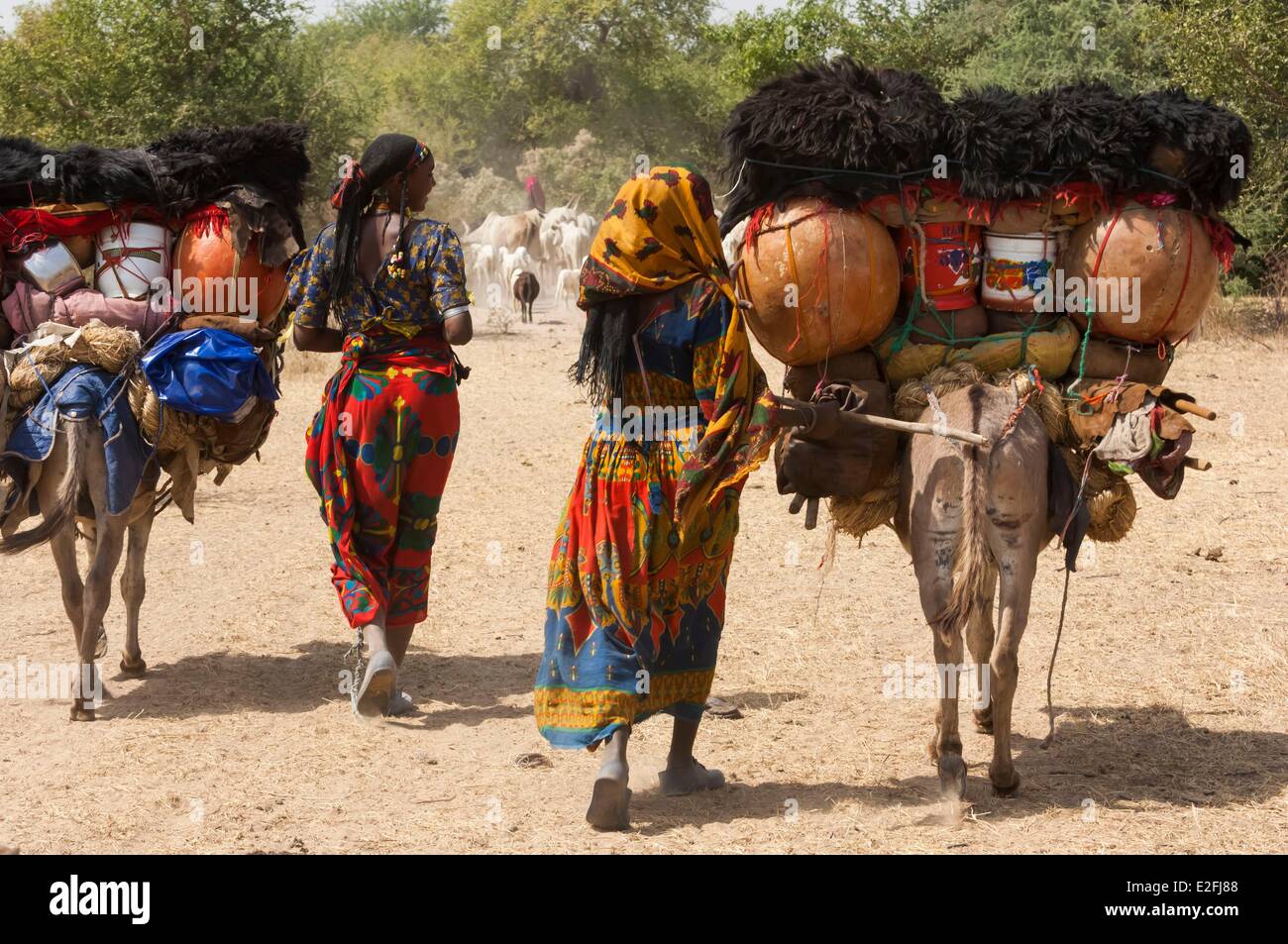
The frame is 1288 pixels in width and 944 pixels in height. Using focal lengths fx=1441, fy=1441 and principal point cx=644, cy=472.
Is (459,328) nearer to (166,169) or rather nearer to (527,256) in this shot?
(166,169)

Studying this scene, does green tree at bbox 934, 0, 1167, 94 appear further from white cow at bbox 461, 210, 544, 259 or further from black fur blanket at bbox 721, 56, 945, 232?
black fur blanket at bbox 721, 56, 945, 232

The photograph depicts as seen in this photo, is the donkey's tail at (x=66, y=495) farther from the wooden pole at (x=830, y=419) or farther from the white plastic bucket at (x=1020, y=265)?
the white plastic bucket at (x=1020, y=265)

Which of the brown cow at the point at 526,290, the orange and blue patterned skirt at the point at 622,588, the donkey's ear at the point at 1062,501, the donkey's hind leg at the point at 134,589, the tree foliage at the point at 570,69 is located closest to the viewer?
the orange and blue patterned skirt at the point at 622,588

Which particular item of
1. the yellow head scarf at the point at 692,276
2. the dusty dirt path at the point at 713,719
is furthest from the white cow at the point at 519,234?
the yellow head scarf at the point at 692,276

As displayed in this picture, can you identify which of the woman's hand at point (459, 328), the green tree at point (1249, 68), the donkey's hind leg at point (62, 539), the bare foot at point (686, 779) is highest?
the green tree at point (1249, 68)

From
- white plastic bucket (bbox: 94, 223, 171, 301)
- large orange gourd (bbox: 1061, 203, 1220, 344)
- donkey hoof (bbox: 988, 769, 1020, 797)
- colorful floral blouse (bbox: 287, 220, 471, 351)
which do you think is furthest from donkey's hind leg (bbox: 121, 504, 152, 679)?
large orange gourd (bbox: 1061, 203, 1220, 344)

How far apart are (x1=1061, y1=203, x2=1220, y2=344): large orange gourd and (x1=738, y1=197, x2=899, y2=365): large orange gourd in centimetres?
68

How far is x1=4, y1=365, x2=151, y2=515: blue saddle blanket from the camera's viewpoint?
603 centimetres

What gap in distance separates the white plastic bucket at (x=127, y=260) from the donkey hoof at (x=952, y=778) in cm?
399

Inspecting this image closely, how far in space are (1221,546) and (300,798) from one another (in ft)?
18.0

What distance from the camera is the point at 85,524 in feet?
21.0

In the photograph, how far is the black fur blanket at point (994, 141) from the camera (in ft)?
15.9

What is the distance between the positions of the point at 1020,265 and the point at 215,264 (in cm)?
348

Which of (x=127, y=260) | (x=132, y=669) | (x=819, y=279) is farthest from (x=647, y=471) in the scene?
(x=132, y=669)
